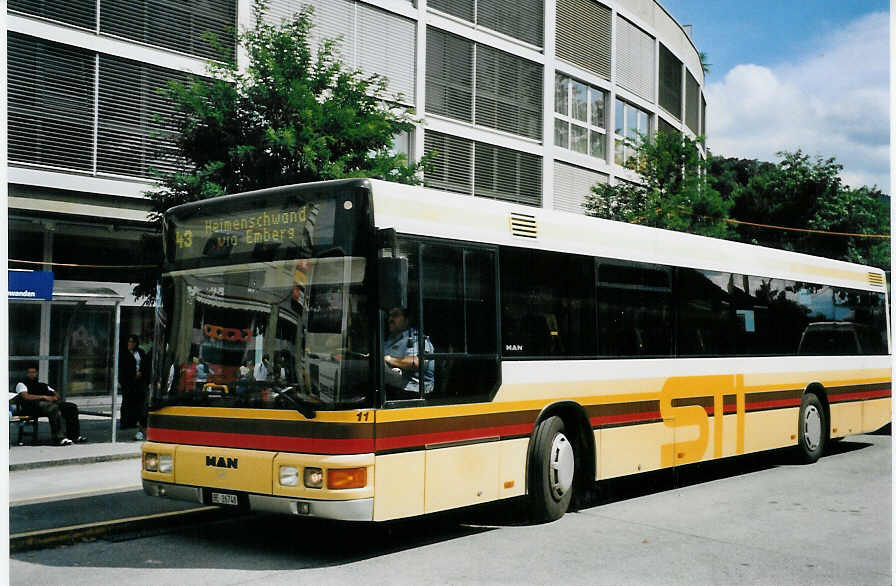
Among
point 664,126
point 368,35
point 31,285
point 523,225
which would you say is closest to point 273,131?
point 31,285

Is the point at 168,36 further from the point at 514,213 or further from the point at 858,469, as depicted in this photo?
the point at 858,469

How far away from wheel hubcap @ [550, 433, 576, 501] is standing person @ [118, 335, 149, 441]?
10905 mm

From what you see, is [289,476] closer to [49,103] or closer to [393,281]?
[393,281]

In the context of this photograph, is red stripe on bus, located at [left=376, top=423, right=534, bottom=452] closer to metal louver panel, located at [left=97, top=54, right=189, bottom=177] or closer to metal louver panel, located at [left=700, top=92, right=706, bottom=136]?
metal louver panel, located at [left=97, top=54, right=189, bottom=177]

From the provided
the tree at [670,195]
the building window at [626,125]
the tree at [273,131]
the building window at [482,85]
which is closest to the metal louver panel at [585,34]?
the building window at [626,125]

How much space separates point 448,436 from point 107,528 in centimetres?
304

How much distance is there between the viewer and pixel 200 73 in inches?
864

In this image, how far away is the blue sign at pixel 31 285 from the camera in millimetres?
14391

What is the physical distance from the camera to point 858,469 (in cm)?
1295

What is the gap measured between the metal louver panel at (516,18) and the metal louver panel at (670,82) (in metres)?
10.2

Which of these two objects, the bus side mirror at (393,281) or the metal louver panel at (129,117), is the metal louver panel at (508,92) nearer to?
the metal louver panel at (129,117)

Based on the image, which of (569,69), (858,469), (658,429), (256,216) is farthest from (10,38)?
(569,69)

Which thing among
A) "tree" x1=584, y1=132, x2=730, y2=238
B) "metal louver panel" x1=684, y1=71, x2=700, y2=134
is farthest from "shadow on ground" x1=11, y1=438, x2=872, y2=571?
"metal louver panel" x1=684, y1=71, x2=700, y2=134

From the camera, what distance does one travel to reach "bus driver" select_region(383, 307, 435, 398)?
732cm
